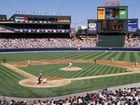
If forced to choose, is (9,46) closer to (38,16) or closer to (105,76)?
(38,16)

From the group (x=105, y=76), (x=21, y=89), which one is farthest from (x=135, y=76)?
(x=21, y=89)

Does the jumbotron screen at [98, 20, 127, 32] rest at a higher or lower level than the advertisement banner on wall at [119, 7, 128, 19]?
lower

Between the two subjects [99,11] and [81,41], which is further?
[81,41]

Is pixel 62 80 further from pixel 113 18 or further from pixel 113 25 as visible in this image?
pixel 113 25

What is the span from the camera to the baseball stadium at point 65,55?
110ft

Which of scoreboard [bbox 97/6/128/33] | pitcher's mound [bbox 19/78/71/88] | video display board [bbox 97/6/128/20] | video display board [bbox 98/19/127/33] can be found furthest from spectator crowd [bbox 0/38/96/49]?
pitcher's mound [bbox 19/78/71/88]

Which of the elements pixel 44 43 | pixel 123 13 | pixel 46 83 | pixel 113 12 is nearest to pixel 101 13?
pixel 113 12

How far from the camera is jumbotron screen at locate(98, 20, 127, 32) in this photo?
82438 mm

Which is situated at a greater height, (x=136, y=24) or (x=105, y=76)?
(x=136, y=24)

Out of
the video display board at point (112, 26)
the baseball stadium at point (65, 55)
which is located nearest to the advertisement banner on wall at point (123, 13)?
the baseball stadium at point (65, 55)

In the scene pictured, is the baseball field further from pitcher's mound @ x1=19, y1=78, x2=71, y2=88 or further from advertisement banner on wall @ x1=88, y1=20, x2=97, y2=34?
advertisement banner on wall @ x1=88, y1=20, x2=97, y2=34

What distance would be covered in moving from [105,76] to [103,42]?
52244 mm

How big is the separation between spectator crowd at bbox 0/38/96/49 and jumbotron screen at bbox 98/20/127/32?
330 inches

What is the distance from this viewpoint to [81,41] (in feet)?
310
